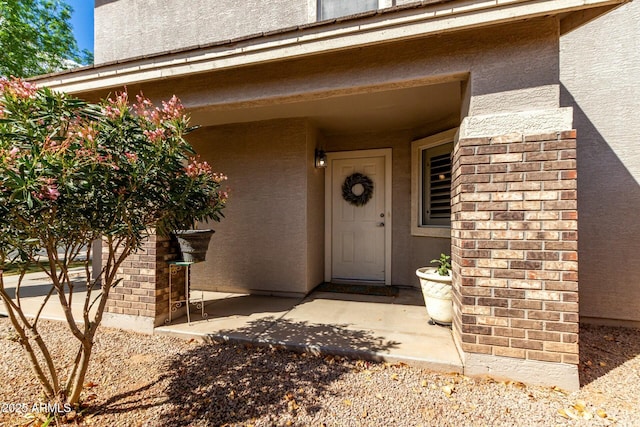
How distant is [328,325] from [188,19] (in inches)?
185

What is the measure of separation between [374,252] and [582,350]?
2.75m

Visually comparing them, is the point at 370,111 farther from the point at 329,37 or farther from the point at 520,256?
the point at 520,256

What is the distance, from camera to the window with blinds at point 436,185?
4121 millimetres

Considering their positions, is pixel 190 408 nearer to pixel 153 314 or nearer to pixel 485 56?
pixel 153 314

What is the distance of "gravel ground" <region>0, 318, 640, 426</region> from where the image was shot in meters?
1.84

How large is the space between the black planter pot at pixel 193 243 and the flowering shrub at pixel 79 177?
2.97 ft

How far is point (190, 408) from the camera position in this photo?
195cm

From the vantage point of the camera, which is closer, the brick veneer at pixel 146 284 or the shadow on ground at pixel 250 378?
the shadow on ground at pixel 250 378

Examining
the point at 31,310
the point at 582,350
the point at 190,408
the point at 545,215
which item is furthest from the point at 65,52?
the point at 582,350

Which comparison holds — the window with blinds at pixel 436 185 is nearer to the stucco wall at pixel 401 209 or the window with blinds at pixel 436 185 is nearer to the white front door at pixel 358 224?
the stucco wall at pixel 401 209

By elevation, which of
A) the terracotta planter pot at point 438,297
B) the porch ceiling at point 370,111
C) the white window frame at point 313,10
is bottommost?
the terracotta planter pot at point 438,297

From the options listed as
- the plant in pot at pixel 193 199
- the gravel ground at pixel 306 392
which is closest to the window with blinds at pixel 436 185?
the gravel ground at pixel 306 392

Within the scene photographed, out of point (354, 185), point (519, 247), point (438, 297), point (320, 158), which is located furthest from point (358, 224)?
point (519, 247)

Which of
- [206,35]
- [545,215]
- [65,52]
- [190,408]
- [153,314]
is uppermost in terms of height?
[65,52]
